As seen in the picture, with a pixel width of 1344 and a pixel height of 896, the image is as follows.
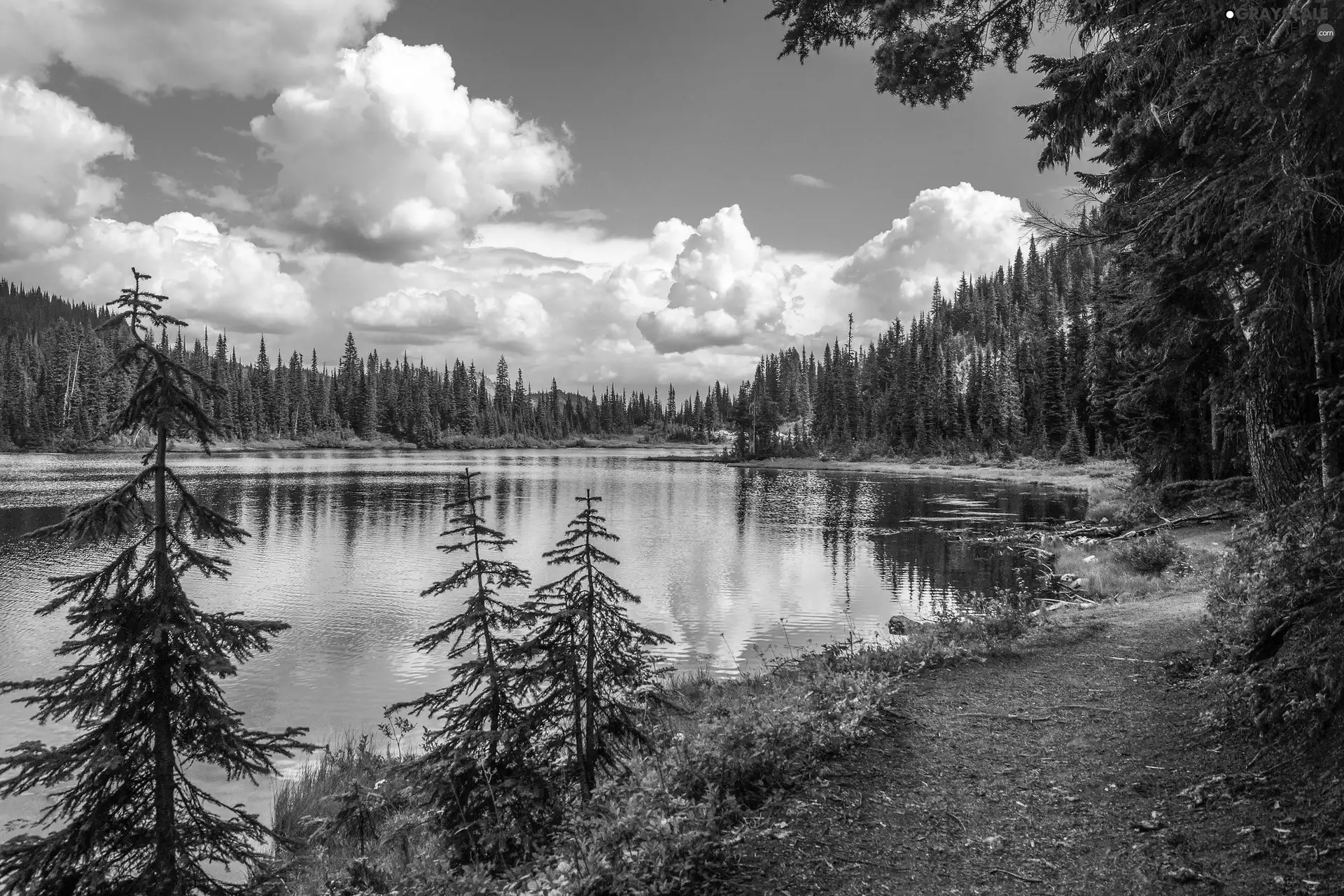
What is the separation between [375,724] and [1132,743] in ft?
39.6

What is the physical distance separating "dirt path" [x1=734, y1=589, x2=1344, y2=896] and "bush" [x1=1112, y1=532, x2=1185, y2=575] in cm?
1182

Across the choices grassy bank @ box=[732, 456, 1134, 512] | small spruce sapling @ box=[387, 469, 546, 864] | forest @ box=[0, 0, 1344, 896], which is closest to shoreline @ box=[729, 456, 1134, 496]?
grassy bank @ box=[732, 456, 1134, 512]

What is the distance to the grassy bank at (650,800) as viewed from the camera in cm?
520

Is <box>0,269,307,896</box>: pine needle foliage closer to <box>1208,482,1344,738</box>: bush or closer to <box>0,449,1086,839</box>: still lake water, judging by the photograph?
<box>0,449,1086,839</box>: still lake water

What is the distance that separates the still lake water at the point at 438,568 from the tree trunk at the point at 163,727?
17.3ft

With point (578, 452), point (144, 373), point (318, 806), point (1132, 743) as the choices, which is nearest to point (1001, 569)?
point (1132, 743)

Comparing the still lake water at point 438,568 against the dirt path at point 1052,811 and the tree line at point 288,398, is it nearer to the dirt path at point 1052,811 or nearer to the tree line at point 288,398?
the dirt path at point 1052,811

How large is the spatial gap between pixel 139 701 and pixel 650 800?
4.12 meters

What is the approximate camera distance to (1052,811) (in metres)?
5.76

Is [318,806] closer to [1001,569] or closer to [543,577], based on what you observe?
[543,577]

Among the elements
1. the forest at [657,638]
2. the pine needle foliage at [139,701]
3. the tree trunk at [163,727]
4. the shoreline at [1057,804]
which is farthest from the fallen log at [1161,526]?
the tree trunk at [163,727]

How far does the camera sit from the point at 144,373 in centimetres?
599

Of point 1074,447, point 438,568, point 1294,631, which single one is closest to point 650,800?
point 1294,631

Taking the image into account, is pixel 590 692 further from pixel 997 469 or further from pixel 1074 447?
pixel 997 469
